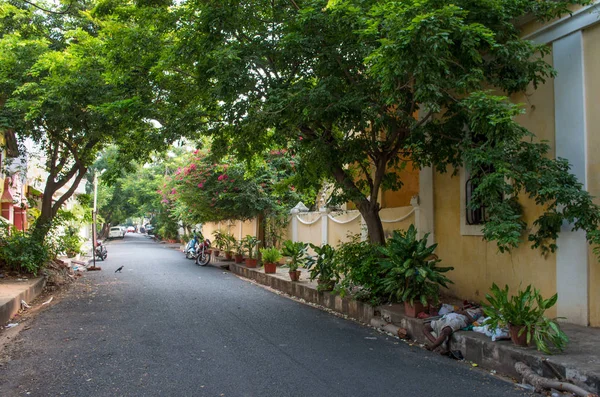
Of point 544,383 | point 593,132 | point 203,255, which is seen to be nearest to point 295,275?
point 593,132

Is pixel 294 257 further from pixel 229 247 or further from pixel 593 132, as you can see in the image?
pixel 229 247

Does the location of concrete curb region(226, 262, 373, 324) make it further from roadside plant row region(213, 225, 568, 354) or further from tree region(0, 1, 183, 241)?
tree region(0, 1, 183, 241)

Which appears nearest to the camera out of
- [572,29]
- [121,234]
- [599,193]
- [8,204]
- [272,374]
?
[272,374]

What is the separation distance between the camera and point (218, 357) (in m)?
5.57

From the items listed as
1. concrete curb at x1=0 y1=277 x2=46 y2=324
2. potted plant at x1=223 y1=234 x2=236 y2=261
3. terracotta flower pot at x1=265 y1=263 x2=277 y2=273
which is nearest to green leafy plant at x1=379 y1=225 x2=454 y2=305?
concrete curb at x1=0 y1=277 x2=46 y2=324

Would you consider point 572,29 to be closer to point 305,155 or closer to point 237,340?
Result: point 305,155

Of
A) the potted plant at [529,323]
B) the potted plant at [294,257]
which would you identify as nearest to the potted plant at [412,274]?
the potted plant at [529,323]

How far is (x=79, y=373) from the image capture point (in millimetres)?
4988

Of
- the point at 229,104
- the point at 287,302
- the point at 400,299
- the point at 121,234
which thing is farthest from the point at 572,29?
the point at 121,234

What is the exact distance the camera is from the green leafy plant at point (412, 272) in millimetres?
7164

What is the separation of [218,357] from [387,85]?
3849 millimetres

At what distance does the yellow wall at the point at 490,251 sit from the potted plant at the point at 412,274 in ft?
3.38

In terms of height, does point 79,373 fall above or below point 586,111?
below

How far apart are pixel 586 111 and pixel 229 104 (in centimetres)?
527
